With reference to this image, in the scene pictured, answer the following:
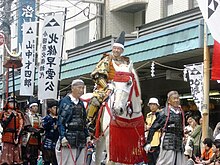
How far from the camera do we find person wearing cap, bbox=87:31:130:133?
9594 millimetres

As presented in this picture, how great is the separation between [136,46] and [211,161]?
5.92 metres

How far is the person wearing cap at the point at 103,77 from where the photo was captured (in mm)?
9594

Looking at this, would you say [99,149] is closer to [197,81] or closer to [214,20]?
[214,20]

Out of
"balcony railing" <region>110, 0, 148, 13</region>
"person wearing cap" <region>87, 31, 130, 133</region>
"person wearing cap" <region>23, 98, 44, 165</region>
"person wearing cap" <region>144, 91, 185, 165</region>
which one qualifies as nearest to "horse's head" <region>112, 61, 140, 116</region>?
"person wearing cap" <region>87, 31, 130, 133</region>

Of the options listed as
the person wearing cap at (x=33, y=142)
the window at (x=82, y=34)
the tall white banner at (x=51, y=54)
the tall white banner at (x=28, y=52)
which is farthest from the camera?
the window at (x=82, y=34)

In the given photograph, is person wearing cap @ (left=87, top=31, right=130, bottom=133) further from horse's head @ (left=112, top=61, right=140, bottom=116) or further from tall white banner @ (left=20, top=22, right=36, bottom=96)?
tall white banner @ (left=20, top=22, right=36, bottom=96)

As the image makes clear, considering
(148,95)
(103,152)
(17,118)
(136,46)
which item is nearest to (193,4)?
(136,46)

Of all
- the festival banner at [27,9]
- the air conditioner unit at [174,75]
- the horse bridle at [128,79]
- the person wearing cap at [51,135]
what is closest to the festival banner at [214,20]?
the horse bridle at [128,79]

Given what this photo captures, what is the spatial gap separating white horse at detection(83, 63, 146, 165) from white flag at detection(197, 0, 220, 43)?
5.07 ft

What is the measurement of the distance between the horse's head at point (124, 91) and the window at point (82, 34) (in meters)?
15.3

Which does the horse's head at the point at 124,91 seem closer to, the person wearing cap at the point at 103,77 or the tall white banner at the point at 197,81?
the person wearing cap at the point at 103,77

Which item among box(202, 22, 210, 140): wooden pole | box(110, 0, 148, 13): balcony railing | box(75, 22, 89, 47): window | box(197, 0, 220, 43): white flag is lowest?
box(202, 22, 210, 140): wooden pole

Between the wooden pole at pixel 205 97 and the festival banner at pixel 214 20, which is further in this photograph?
the wooden pole at pixel 205 97

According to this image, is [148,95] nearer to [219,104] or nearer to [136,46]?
[219,104]
